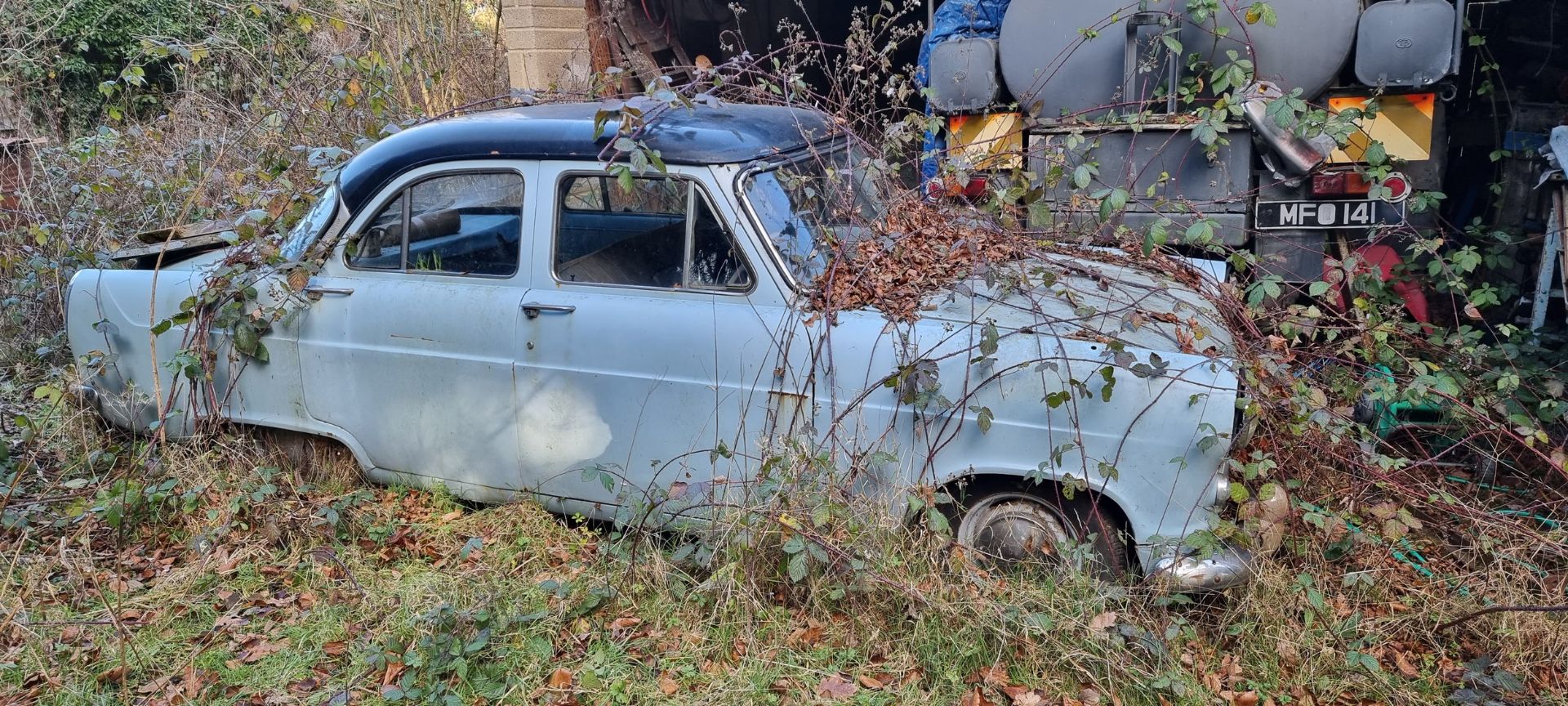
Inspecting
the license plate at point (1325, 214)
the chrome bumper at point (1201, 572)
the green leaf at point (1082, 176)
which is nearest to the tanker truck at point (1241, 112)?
the license plate at point (1325, 214)

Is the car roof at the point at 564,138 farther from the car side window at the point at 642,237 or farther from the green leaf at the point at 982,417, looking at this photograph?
the green leaf at the point at 982,417

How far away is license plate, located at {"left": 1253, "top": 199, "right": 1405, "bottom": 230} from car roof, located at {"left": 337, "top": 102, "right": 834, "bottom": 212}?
2.23 meters

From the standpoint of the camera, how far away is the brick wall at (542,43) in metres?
8.83

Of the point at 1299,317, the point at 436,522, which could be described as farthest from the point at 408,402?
the point at 1299,317

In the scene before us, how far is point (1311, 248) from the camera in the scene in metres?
4.72

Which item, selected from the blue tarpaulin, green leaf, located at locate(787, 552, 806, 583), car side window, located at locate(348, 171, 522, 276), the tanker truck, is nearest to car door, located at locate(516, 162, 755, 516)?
car side window, located at locate(348, 171, 522, 276)

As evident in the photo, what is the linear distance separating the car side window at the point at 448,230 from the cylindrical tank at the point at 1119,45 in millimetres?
2579

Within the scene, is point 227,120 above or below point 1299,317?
above

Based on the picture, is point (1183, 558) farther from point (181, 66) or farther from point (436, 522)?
point (181, 66)

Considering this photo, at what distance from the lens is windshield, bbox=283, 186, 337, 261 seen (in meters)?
3.97

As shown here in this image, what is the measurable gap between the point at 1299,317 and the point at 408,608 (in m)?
3.50

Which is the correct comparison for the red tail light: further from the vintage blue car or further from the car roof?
the car roof

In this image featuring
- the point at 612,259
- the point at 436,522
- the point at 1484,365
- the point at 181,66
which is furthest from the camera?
the point at 181,66

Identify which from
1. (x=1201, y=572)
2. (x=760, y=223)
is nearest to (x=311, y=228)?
(x=760, y=223)
